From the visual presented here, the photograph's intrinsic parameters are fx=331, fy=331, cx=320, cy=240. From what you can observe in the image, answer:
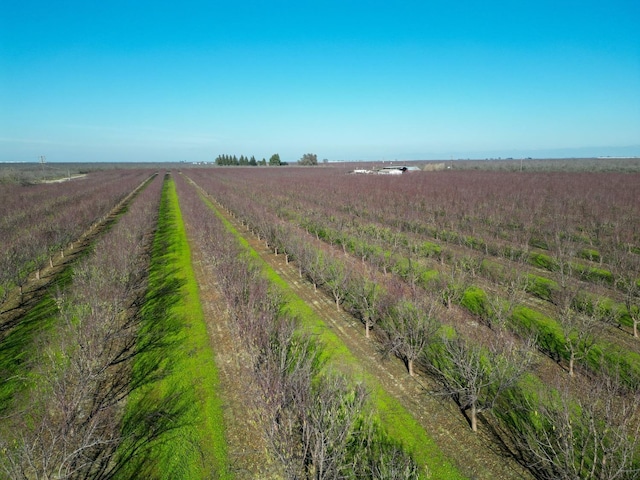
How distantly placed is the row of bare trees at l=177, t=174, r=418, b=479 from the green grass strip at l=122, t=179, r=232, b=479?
1.66 meters

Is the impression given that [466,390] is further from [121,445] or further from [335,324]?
[121,445]

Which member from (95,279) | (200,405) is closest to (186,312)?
(95,279)

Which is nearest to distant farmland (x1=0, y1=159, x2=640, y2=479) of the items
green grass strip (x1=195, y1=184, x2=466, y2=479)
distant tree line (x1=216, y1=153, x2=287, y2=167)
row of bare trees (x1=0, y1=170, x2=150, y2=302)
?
green grass strip (x1=195, y1=184, x2=466, y2=479)

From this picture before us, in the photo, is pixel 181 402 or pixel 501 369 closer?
pixel 501 369

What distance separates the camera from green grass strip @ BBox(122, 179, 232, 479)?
6852 millimetres

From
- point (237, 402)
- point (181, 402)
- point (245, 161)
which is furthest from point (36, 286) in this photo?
point (245, 161)

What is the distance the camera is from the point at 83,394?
692cm

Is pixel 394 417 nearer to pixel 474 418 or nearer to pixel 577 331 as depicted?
pixel 474 418

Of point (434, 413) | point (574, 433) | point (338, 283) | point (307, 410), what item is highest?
point (307, 410)

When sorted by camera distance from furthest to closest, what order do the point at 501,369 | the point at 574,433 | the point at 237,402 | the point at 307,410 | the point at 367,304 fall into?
the point at 367,304 < the point at 237,402 < the point at 501,369 < the point at 574,433 < the point at 307,410

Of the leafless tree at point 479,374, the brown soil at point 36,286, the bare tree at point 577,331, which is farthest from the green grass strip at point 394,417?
the brown soil at point 36,286

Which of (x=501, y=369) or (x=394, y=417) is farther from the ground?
(x=501, y=369)

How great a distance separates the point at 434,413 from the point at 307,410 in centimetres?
386

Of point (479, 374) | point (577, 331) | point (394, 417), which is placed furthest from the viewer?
point (577, 331)
